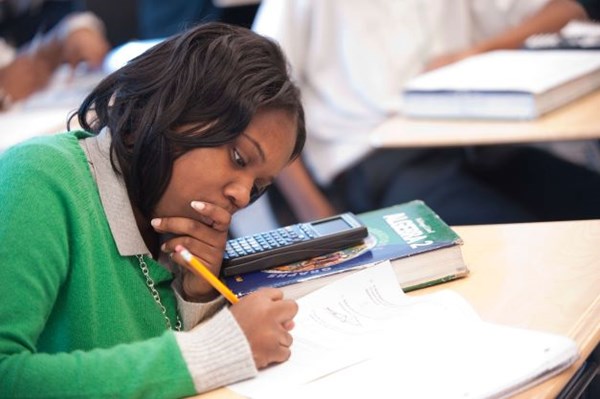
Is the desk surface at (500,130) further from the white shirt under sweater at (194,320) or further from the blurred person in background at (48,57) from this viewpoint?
the blurred person in background at (48,57)

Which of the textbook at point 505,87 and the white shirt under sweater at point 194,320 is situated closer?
the white shirt under sweater at point 194,320

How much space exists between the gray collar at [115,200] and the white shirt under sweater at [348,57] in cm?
134

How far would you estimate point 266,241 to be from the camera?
1.30 m

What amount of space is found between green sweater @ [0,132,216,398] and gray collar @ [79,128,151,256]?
1 cm

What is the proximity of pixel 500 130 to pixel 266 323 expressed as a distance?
1.04 meters

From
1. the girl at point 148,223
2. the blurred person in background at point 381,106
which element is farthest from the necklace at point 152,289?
the blurred person in background at point 381,106

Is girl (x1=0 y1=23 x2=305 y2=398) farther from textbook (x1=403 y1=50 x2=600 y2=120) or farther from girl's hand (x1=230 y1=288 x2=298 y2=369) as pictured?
textbook (x1=403 y1=50 x2=600 y2=120)

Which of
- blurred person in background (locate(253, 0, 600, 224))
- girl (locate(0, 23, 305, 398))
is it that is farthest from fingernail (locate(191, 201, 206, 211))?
blurred person in background (locate(253, 0, 600, 224))

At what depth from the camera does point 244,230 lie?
3068 millimetres

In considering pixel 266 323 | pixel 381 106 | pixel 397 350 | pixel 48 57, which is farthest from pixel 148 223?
pixel 48 57

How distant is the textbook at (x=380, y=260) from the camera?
1.20 meters

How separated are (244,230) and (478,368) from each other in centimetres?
215

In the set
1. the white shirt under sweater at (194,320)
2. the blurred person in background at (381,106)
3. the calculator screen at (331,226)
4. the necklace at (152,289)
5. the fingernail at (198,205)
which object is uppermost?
the fingernail at (198,205)

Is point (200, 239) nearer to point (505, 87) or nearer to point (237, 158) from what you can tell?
point (237, 158)
